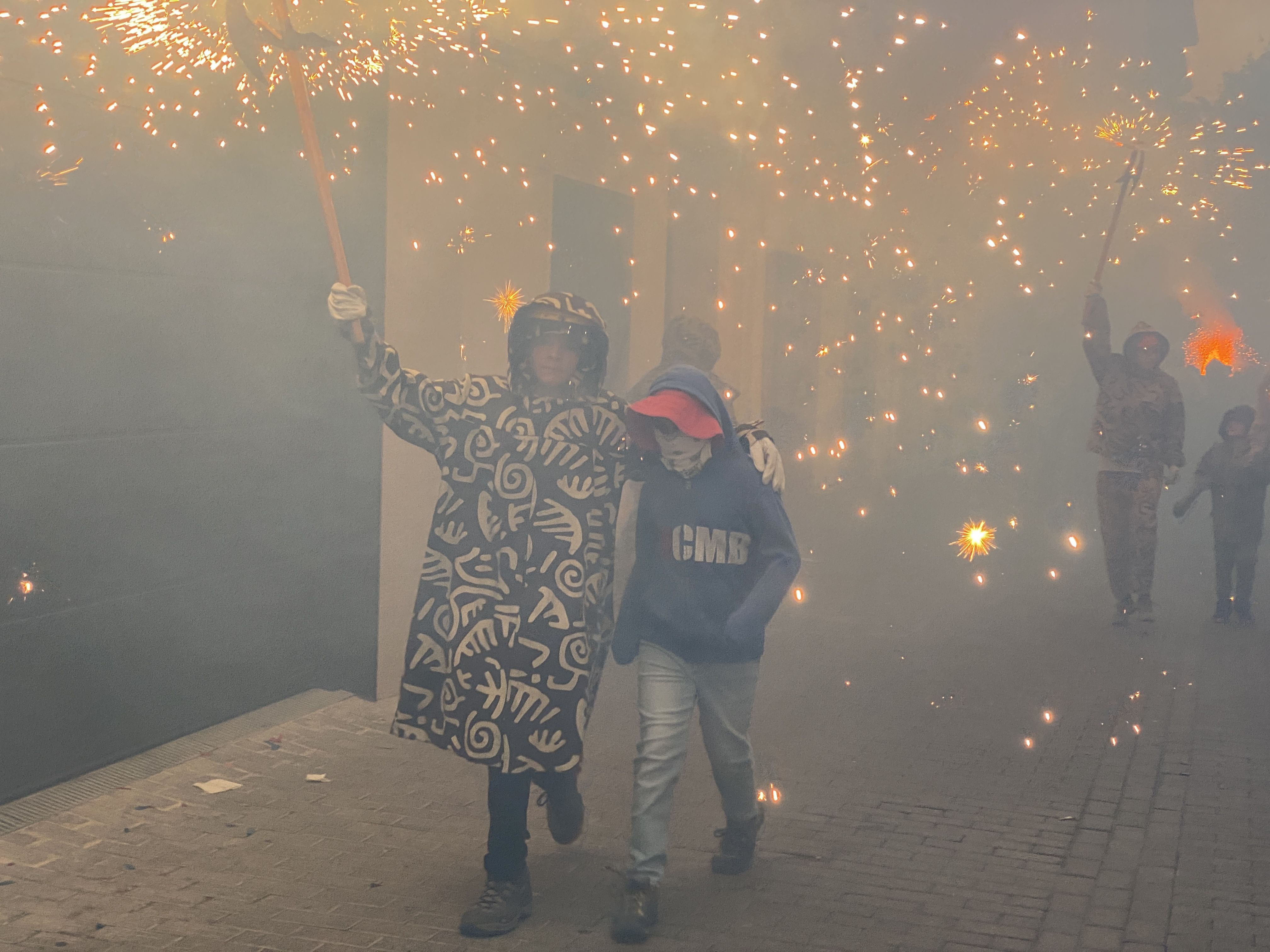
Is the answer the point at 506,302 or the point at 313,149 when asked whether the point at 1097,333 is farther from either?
the point at 313,149

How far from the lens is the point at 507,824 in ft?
14.7

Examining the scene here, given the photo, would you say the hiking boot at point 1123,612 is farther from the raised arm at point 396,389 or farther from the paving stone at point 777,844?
the raised arm at point 396,389

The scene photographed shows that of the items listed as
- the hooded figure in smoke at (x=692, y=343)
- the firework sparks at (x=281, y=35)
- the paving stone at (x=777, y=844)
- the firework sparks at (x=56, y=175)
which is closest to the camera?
the paving stone at (x=777, y=844)

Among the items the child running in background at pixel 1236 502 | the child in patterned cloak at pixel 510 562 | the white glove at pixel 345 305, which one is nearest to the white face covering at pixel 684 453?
the child in patterned cloak at pixel 510 562

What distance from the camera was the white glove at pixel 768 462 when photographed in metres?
4.70

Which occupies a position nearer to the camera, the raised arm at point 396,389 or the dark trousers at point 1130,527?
the raised arm at point 396,389

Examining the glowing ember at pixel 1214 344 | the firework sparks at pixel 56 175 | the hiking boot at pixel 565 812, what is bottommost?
the hiking boot at pixel 565 812

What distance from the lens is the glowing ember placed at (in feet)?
77.8

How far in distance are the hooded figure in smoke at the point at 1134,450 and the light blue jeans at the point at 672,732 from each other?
6.19 metres

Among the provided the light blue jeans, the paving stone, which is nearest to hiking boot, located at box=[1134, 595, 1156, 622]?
the paving stone

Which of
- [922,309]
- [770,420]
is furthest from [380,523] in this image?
[922,309]

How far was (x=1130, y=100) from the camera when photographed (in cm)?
1967

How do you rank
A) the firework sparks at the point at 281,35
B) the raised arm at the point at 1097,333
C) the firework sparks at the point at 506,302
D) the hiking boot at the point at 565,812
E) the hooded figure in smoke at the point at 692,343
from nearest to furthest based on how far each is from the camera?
1. the hiking boot at the point at 565,812
2. the firework sparks at the point at 281,35
3. the hooded figure in smoke at the point at 692,343
4. the firework sparks at the point at 506,302
5. the raised arm at the point at 1097,333

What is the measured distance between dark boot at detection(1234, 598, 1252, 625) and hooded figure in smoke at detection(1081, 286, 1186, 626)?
93cm
